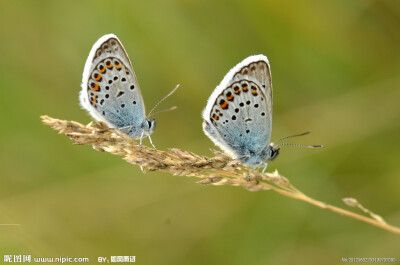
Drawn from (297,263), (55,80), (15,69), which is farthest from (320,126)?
(15,69)

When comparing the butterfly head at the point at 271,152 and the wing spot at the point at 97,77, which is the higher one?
the wing spot at the point at 97,77

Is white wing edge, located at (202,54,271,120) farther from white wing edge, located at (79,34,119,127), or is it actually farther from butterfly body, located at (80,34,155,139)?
white wing edge, located at (79,34,119,127)

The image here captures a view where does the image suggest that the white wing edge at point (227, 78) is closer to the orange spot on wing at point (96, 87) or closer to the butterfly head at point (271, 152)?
the butterfly head at point (271, 152)

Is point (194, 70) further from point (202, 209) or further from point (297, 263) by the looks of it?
point (297, 263)

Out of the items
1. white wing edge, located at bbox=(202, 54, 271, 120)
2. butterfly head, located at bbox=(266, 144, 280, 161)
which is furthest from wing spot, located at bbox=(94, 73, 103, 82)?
butterfly head, located at bbox=(266, 144, 280, 161)

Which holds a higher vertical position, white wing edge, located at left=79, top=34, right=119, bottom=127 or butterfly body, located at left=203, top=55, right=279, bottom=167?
white wing edge, located at left=79, top=34, right=119, bottom=127

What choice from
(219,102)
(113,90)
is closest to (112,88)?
(113,90)

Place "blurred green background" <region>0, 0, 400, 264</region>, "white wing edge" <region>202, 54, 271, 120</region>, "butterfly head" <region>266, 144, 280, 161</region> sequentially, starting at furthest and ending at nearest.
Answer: "blurred green background" <region>0, 0, 400, 264</region>
"butterfly head" <region>266, 144, 280, 161</region>
"white wing edge" <region>202, 54, 271, 120</region>

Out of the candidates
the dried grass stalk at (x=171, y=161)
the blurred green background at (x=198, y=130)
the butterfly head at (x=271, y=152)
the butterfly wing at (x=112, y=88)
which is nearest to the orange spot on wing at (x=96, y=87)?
the butterfly wing at (x=112, y=88)

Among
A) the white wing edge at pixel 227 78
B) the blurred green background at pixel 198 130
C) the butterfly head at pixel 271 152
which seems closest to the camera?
the white wing edge at pixel 227 78
